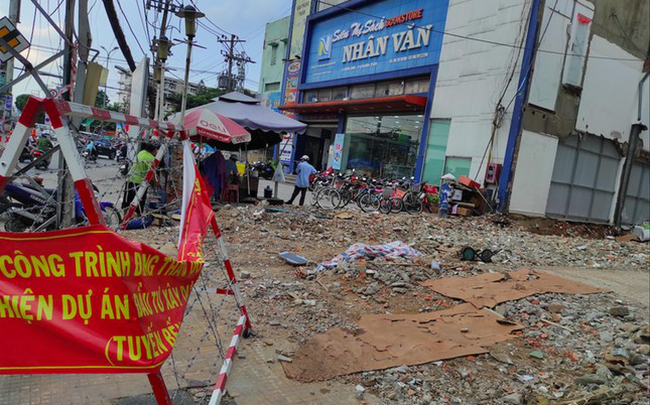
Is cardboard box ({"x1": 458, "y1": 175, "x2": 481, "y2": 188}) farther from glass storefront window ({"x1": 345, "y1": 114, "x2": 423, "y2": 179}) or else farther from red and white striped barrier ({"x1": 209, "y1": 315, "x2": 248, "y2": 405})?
red and white striped barrier ({"x1": 209, "y1": 315, "x2": 248, "y2": 405})

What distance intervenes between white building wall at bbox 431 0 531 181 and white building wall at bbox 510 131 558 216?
749mm

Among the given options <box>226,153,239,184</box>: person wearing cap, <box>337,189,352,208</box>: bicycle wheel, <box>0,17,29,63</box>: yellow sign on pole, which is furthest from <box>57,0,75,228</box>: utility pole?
<box>337,189,352,208</box>: bicycle wheel

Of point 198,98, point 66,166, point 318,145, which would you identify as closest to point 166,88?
point 198,98

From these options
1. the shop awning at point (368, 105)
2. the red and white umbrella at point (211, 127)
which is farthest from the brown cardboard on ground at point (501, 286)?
the shop awning at point (368, 105)

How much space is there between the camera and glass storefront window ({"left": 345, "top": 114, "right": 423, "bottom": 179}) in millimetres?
17422

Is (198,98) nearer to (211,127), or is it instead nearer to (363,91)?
(363,91)

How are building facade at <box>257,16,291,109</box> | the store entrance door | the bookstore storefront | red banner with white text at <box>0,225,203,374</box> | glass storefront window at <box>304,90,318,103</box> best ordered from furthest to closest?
building facade at <box>257,16,291,109</box> < the store entrance door < glass storefront window at <box>304,90,318,103</box> < the bookstore storefront < red banner with white text at <box>0,225,203,374</box>

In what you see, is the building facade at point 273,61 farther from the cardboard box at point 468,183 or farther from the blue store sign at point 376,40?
the cardboard box at point 468,183

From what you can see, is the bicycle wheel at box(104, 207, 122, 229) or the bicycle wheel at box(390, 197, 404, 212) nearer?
the bicycle wheel at box(104, 207, 122, 229)

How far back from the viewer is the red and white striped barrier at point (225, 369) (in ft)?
8.59

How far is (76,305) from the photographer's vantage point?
1.60 metres

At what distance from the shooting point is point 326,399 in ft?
9.81

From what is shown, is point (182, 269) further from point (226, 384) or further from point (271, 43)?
point (271, 43)

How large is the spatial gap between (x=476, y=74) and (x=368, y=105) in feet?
18.1
